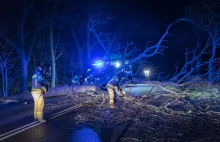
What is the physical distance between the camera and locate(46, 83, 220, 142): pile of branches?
21.2ft

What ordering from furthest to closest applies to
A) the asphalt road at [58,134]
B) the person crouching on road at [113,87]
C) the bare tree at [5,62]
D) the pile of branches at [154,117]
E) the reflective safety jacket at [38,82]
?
the bare tree at [5,62] → the person crouching on road at [113,87] → the reflective safety jacket at [38,82] → the pile of branches at [154,117] → the asphalt road at [58,134]

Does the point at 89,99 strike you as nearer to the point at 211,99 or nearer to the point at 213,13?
the point at 211,99

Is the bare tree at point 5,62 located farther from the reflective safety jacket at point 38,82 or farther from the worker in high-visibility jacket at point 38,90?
the reflective safety jacket at point 38,82

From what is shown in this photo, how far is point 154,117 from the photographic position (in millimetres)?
8461

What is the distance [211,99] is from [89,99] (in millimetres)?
5437

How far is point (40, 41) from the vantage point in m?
27.7

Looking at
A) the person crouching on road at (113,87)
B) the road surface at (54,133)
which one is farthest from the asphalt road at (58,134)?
the person crouching on road at (113,87)

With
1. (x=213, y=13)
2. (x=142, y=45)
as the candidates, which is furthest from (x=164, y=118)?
(x=142, y=45)

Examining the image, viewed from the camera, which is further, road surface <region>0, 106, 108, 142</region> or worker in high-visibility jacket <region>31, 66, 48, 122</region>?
worker in high-visibility jacket <region>31, 66, 48, 122</region>

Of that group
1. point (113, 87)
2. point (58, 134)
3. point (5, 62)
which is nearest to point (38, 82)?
point (58, 134)

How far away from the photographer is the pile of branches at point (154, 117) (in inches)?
254

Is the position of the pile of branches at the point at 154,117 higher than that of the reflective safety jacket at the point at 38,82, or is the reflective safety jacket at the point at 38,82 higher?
the reflective safety jacket at the point at 38,82

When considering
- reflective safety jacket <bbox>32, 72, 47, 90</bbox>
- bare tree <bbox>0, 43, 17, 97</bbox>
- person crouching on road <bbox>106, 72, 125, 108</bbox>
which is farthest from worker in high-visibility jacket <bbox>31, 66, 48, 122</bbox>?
bare tree <bbox>0, 43, 17, 97</bbox>

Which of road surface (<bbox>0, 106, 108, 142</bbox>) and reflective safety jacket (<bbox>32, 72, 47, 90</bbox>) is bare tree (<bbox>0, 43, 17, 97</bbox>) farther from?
road surface (<bbox>0, 106, 108, 142</bbox>)
